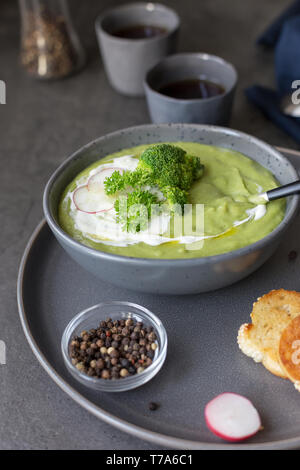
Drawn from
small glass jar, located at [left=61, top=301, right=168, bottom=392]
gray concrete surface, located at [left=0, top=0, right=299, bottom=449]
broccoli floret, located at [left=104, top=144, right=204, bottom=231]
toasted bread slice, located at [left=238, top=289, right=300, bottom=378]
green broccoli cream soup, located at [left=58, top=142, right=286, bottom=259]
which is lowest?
gray concrete surface, located at [left=0, top=0, right=299, bottom=449]

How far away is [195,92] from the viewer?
8.34 ft

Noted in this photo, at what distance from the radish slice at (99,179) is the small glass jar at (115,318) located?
43cm

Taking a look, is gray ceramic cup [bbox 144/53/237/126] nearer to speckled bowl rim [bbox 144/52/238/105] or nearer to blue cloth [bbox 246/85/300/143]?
speckled bowl rim [bbox 144/52/238/105]

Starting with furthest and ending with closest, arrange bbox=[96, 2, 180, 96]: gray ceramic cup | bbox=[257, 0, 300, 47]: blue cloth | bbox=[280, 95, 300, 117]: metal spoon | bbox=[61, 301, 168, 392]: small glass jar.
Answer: bbox=[257, 0, 300, 47]: blue cloth → bbox=[96, 2, 180, 96]: gray ceramic cup → bbox=[280, 95, 300, 117]: metal spoon → bbox=[61, 301, 168, 392]: small glass jar

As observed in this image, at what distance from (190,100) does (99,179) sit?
2.24 ft

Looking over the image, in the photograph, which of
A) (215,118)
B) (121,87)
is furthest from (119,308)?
(121,87)

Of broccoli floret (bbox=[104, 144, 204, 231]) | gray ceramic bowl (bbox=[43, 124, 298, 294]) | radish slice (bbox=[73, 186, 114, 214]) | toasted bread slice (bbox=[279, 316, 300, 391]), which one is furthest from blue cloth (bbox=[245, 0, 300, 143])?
toasted bread slice (bbox=[279, 316, 300, 391])

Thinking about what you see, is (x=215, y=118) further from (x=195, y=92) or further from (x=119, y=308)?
(x=119, y=308)

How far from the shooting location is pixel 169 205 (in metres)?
1.69

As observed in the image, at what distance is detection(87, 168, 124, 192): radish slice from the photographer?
6.00 ft

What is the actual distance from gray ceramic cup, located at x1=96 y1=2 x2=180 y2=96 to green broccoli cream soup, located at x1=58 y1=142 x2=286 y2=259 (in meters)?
0.93

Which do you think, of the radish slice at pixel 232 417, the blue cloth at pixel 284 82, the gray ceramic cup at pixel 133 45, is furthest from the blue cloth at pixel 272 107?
the radish slice at pixel 232 417

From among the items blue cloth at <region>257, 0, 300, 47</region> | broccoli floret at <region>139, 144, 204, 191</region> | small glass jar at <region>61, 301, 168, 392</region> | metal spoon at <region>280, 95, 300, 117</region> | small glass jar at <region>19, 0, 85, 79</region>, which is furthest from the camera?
blue cloth at <region>257, 0, 300, 47</region>

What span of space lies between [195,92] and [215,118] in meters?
0.29
